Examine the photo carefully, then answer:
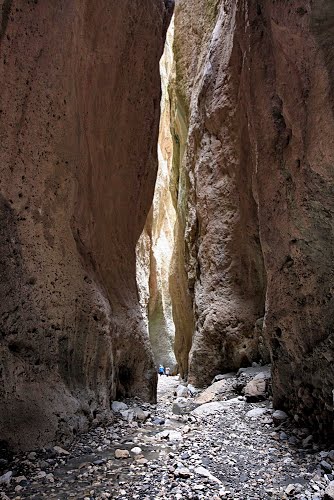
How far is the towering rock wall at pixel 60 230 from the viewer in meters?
3.39

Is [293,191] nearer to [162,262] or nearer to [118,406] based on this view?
[118,406]

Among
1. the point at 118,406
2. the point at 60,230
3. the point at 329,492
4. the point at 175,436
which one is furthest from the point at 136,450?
the point at 60,230

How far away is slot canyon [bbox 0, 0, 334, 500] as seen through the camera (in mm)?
3047

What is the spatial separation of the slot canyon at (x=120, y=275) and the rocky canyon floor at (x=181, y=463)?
18mm

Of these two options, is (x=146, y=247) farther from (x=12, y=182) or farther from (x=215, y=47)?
(x=12, y=182)

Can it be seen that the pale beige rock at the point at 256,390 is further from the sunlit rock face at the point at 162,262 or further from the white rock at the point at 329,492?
the sunlit rock face at the point at 162,262

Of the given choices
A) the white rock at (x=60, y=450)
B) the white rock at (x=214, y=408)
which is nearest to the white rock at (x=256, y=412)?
the white rock at (x=214, y=408)

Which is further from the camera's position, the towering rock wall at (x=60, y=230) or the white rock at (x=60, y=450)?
the towering rock wall at (x=60, y=230)

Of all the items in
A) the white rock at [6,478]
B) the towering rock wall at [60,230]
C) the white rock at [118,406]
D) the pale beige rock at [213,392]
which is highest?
the towering rock wall at [60,230]

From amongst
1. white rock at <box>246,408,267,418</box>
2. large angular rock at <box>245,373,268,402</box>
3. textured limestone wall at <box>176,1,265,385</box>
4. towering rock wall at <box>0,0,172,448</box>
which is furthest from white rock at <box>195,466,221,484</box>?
textured limestone wall at <box>176,1,265,385</box>

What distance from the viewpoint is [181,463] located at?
10.0 feet

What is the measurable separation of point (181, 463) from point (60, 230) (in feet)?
7.49

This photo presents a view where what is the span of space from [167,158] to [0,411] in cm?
2455

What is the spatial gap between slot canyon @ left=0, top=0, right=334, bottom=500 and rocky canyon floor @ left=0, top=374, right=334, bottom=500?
18 mm
